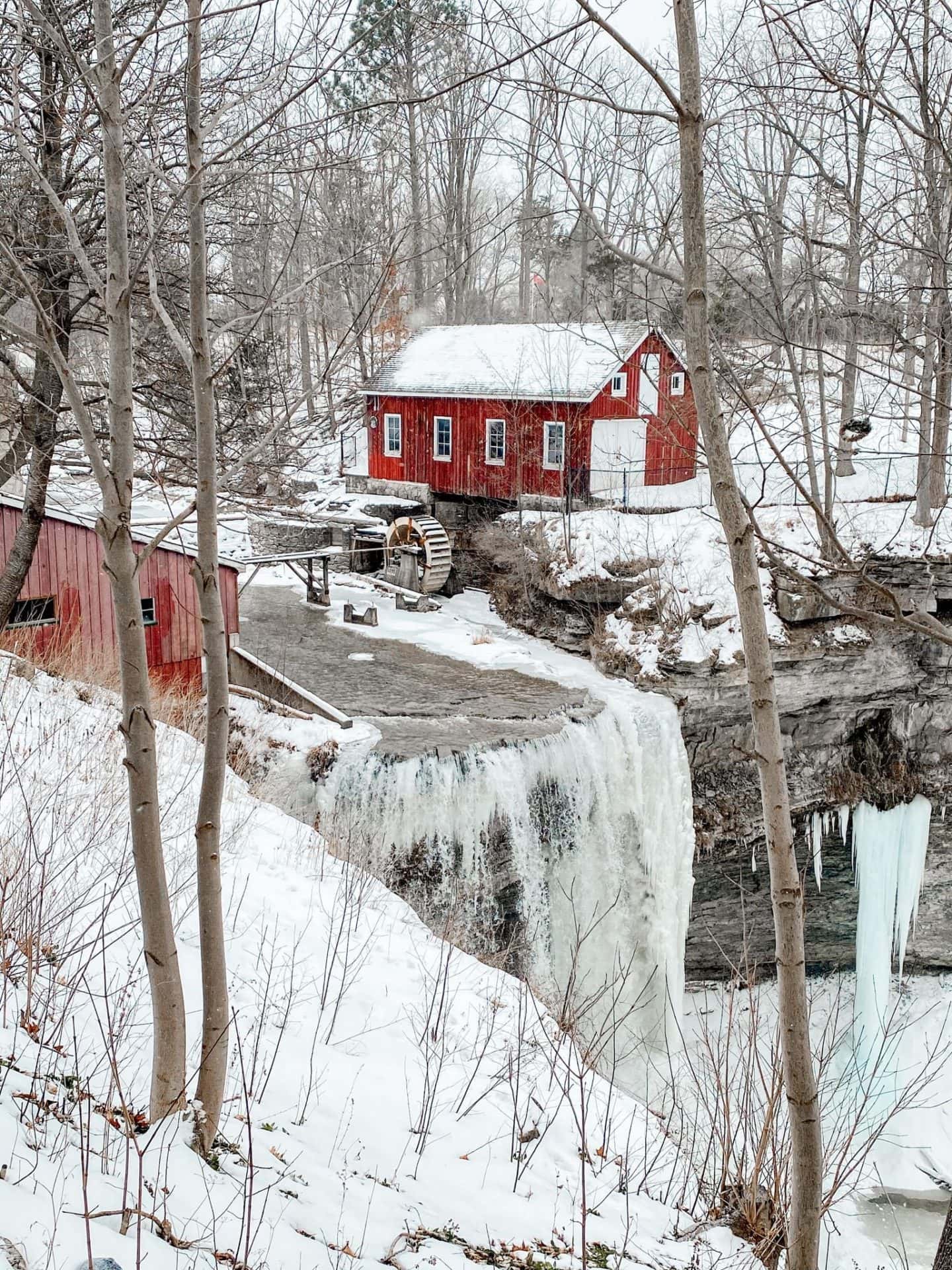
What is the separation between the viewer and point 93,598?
12.4 meters

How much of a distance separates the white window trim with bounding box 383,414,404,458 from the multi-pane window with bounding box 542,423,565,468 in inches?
169

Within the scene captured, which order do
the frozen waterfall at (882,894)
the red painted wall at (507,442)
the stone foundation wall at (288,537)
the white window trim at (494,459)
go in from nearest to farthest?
the frozen waterfall at (882,894) → the red painted wall at (507,442) → the white window trim at (494,459) → the stone foundation wall at (288,537)

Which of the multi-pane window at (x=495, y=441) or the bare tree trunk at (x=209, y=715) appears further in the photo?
the multi-pane window at (x=495, y=441)

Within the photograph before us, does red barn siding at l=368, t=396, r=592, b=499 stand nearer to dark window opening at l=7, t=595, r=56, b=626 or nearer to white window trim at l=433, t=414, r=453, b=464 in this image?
white window trim at l=433, t=414, r=453, b=464

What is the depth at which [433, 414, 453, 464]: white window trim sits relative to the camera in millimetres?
22656

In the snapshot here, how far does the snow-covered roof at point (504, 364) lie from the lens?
20.8 meters

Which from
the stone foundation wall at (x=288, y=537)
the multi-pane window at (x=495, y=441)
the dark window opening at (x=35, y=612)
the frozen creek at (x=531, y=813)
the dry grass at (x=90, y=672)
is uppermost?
the multi-pane window at (x=495, y=441)

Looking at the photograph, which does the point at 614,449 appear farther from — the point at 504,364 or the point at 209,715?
the point at 209,715

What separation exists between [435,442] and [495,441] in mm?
1889

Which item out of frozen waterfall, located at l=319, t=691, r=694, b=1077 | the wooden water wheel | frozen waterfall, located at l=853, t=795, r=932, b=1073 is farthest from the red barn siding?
frozen waterfall, located at l=853, t=795, r=932, b=1073

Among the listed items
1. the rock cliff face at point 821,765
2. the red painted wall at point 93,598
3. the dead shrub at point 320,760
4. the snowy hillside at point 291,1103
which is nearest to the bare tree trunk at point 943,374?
the snowy hillside at point 291,1103

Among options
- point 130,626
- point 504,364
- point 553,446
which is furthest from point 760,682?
point 504,364

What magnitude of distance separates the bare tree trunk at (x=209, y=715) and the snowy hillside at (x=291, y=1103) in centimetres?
12

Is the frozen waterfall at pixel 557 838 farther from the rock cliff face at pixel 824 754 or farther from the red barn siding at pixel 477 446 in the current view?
the red barn siding at pixel 477 446
